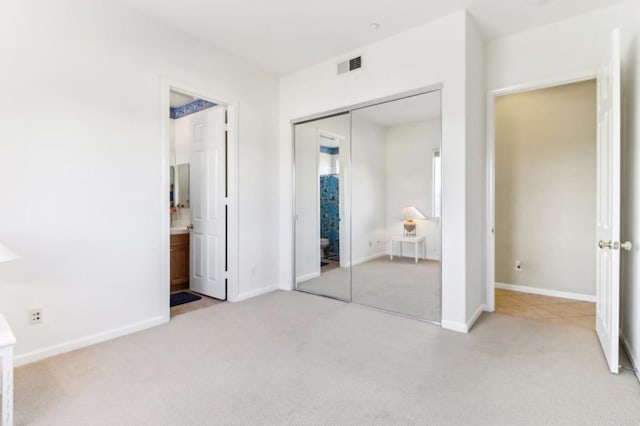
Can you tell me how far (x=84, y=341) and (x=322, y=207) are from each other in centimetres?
269

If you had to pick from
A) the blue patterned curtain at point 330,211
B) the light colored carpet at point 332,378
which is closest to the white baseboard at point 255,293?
the light colored carpet at point 332,378

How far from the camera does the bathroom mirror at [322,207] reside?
4000 millimetres

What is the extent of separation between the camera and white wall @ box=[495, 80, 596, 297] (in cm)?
386

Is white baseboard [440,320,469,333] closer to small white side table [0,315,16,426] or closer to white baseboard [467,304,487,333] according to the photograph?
white baseboard [467,304,487,333]

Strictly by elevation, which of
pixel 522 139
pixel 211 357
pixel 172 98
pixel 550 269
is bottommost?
pixel 211 357

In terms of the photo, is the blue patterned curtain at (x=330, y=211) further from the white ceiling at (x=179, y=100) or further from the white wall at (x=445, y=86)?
the white ceiling at (x=179, y=100)

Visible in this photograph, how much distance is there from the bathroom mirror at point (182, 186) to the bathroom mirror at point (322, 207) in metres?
1.81

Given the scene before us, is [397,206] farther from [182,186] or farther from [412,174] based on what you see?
[182,186]

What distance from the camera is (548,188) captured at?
407 cm

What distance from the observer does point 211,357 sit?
2.50 metres

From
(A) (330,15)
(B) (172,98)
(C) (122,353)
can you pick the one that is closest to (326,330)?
(C) (122,353)

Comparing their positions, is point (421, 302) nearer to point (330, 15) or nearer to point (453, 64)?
point (453, 64)

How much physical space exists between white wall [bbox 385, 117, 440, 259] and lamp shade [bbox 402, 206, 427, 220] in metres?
0.03

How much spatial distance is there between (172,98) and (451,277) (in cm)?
440
